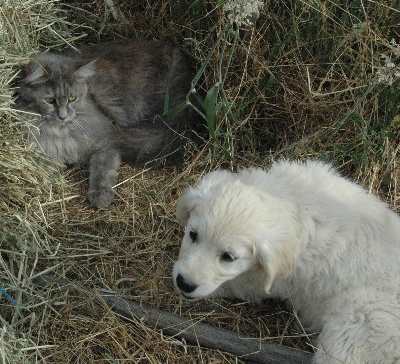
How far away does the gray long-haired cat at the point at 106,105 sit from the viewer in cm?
414

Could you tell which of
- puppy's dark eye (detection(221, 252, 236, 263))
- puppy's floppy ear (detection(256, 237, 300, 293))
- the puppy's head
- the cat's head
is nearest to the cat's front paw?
the cat's head

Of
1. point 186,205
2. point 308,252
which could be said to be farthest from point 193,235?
point 308,252

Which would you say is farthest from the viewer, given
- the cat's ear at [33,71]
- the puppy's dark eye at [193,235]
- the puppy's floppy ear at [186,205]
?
the cat's ear at [33,71]

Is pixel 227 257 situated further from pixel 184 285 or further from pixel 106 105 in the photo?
pixel 106 105

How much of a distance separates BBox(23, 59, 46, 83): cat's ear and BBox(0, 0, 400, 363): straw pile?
0.39 ft

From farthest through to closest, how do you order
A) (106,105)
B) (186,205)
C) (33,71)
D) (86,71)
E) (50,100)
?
1. (106,105)
2. (86,71)
3. (50,100)
4. (33,71)
5. (186,205)

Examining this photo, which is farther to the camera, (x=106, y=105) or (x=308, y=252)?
(x=106, y=105)

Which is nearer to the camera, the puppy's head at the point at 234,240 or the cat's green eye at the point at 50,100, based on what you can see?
the puppy's head at the point at 234,240

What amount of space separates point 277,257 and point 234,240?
0.23 metres

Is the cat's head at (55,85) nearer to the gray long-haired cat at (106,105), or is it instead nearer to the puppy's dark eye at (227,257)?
the gray long-haired cat at (106,105)

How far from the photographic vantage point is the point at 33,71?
13.4 ft

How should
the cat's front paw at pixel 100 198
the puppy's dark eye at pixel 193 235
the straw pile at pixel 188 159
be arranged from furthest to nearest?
the cat's front paw at pixel 100 198, the straw pile at pixel 188 159, the puppy's dark eye at pixel 193 235

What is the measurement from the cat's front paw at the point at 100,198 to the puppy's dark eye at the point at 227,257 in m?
1.30

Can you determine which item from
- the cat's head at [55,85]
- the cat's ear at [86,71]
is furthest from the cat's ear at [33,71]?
the cat's ear at [86,71]
